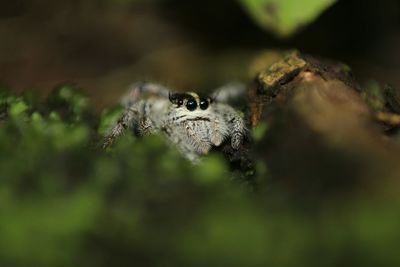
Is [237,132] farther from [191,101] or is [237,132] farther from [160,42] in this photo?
[160,42]

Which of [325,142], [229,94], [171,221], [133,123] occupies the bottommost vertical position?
[229,94]

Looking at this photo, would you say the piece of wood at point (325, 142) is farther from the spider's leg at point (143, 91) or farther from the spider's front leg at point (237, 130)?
the spider's leg at point (143, 91)

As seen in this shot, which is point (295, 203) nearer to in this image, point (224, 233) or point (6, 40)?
point (224, 233)

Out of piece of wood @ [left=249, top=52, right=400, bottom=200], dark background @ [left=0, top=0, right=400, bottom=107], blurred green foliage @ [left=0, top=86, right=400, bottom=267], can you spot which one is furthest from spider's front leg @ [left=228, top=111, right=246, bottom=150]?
dark background @ [left=0, top=0, right=400, bottom=107]

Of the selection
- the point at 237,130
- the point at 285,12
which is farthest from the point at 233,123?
the point at 285,12

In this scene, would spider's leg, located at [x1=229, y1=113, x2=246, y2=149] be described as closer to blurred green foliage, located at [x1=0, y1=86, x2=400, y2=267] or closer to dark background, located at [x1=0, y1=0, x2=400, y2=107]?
blurred green foliage, located at [x1=0, y1=86, x2=400, y2=267]

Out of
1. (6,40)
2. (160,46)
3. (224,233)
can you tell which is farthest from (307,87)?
(6,40)

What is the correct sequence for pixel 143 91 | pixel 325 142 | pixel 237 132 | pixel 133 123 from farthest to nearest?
pixel 143 91
pixel 133 123
pixel 237 132
pixel 325 142

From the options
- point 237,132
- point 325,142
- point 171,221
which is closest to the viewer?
point 171,221
